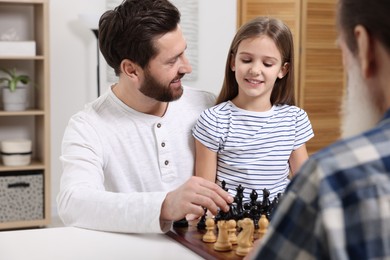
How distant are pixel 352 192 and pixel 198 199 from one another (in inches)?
35.0

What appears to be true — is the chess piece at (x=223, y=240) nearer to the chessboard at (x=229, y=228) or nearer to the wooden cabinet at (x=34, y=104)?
the chessboard at (x=229, y=228)

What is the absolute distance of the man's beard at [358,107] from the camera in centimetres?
85

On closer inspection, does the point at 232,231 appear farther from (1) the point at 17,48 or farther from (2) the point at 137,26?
(1) the point at 17,48

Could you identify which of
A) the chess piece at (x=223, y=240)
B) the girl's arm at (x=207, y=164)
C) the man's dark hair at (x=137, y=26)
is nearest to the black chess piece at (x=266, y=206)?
the chess piece at (x=223, y=240)

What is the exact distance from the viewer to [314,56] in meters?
5.48

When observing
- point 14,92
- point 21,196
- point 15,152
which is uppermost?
point 14,92

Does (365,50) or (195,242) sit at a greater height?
(365,50)

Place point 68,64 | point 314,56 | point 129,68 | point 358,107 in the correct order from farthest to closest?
point 314,56 < point 68,64 < point 129,68 < point 358,107

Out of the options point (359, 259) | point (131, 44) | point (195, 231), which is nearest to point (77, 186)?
point (195, 231)

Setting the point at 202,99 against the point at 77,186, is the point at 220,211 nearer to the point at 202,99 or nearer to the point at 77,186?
the point at 77,186

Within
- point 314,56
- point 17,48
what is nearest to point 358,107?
point 17,48

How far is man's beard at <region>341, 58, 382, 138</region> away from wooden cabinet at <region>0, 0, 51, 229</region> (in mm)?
3735

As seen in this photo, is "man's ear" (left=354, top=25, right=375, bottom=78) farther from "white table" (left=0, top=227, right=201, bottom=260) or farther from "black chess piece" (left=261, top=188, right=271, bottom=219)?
"black chess piece" (left=261, top=188, right=271, bottom=219)

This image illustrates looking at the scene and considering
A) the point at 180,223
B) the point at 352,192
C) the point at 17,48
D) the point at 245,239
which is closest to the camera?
the point at 352,192
